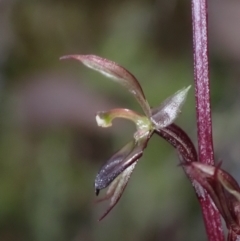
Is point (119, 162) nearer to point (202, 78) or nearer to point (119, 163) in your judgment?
point (119, 163)

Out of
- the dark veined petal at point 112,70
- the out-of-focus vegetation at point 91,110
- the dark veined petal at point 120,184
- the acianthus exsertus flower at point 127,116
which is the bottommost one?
the dark veined petal at point 120,184

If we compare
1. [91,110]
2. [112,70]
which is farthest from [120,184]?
[91,110]

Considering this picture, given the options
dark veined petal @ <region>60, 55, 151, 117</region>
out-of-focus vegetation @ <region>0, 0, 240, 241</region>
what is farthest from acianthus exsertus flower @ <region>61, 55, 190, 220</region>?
out-of-focus vegetation @ <region>0, 0, 240, 241</region>

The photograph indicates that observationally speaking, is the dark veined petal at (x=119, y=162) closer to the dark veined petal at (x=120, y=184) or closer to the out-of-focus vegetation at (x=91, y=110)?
the dark veined petal at (x=120, y=184)

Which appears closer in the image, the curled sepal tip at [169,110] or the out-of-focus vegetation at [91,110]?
the curled sepal tip at [169,110]

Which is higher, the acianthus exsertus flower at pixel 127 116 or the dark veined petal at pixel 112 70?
the dark veined petal at pixel 112 70

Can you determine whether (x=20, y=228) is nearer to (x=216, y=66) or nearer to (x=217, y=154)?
(x=217, y=154)

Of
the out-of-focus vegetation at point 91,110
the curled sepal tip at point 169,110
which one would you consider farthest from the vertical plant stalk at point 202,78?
the out-of-focus vegetation at point 91,110

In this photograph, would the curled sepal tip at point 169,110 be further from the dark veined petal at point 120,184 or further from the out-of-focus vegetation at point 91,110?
the out-of-focus vegetation at point 91,110
